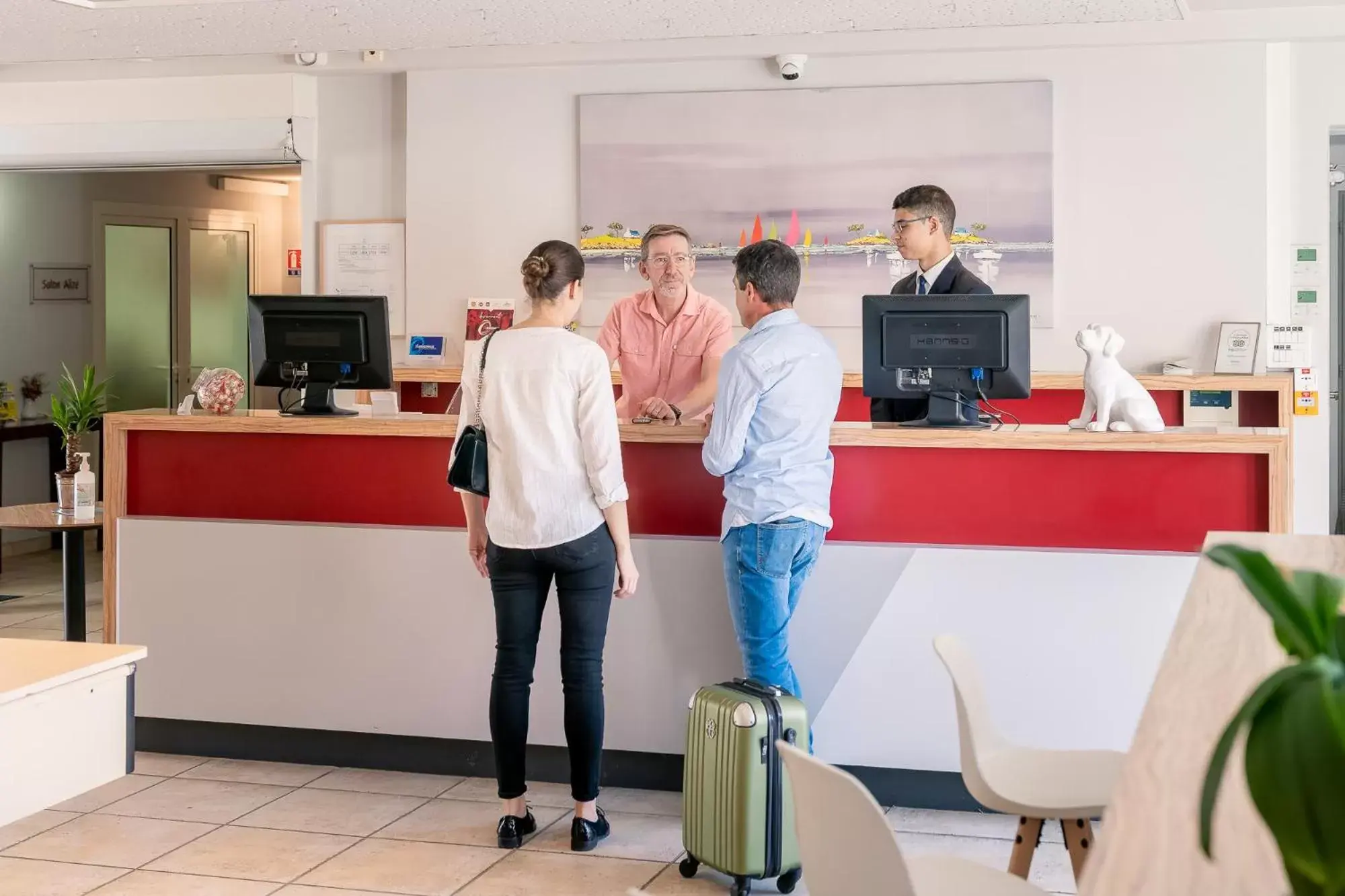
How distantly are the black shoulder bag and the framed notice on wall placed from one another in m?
3.85

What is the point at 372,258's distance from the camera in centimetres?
761

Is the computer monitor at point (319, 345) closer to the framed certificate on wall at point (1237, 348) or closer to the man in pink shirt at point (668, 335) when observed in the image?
the man in pink shirt at point (668, 335)

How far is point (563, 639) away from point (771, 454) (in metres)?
0.77

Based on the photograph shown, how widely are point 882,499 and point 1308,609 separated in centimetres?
343

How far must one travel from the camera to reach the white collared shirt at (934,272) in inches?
181

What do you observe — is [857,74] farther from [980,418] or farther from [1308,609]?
[1308,609]

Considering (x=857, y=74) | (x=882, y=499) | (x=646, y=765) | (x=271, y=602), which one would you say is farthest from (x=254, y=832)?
(x=857, y=74)

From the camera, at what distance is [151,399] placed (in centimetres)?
1088

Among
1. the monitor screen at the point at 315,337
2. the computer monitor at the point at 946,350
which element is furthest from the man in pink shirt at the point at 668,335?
the monitor screen at the point at 315,337

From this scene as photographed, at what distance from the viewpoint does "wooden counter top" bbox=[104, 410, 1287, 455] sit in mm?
3947

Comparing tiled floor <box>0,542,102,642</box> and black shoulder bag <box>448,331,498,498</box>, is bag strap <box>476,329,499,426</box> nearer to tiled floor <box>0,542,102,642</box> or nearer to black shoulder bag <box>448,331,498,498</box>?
black shoulder bag <box>448,331,498,498</box>

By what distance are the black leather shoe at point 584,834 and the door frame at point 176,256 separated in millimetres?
7467

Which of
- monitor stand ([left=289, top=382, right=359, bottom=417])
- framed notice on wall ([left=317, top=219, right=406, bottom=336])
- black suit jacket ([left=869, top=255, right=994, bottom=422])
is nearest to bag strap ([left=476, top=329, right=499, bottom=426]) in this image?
monitor stand ([left=289, top=382, right=359, bottom=417])

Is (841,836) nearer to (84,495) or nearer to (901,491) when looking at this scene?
(901,491)
